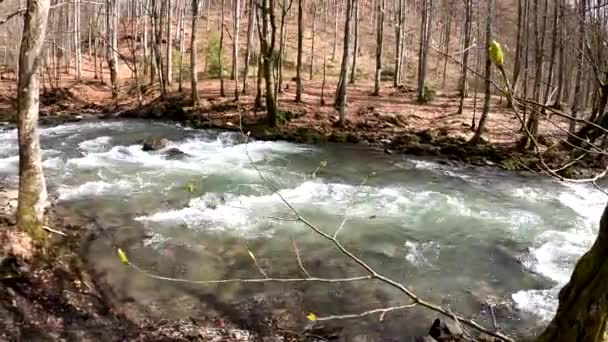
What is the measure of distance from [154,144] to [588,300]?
15.2 metres

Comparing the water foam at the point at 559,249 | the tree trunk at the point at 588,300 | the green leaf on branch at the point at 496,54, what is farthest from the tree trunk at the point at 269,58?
the green leaf on branch at the point at 496,54

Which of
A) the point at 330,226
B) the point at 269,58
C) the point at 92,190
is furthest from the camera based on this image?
the point at 269,58

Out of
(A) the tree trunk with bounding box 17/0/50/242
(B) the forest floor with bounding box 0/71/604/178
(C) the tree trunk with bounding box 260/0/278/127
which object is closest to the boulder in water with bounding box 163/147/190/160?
(B) the forest floor with bounding box 0/71/604/178

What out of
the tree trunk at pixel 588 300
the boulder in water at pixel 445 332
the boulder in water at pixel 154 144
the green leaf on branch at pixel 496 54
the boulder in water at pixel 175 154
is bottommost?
the boulder in water at pixel 445 332

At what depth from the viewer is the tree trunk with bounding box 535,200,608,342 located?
331 centimetres

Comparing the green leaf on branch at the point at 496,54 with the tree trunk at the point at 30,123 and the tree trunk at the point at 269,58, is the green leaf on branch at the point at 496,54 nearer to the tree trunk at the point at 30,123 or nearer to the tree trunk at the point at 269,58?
the tree trunk at the point at 30,123

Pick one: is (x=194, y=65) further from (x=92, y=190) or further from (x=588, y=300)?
(x=588, y=300)

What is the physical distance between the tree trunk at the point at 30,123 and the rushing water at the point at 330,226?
1.12 m

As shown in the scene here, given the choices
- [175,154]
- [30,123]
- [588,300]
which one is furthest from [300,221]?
[175,154]

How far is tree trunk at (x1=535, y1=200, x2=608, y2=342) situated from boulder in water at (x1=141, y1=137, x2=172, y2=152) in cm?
1487

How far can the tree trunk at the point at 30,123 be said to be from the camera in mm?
7234

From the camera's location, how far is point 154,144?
17.1 meters

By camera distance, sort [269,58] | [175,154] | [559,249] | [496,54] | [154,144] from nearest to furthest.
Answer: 1. [496,54]
2. [559,249]
3. [175,154]
4. [154,144]
5. [269,58]

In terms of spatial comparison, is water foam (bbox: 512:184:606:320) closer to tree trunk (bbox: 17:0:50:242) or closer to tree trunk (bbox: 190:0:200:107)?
tree trunk (bbox: 17:0:50:242)
